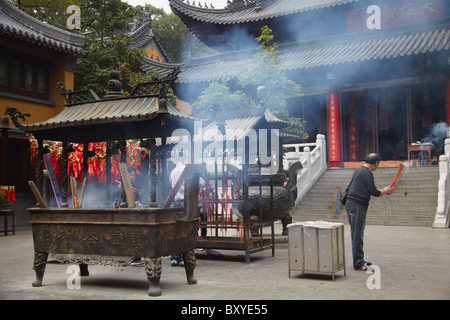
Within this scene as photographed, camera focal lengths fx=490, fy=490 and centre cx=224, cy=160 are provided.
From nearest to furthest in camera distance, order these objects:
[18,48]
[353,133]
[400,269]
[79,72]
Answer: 1. [400,269]
2. [18,48]
3. [79,72]
4. [353,133]

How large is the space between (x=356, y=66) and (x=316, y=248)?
46.5 ft

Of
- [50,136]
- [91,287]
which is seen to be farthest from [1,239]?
[91,287]

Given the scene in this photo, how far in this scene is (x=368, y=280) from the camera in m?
5.92

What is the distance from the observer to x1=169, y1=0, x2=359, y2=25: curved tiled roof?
68.5 feet

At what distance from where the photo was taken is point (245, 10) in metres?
23.8

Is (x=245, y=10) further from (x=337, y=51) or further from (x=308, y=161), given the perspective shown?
(x=308, y=161)

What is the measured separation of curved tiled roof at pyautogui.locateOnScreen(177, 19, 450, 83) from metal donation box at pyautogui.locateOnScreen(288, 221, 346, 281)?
10568 millimetres

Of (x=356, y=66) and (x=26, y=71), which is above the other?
(x=356, y=66)

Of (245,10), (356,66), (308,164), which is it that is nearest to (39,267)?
(308,164)

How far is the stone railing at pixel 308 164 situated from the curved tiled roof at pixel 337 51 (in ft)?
11.2

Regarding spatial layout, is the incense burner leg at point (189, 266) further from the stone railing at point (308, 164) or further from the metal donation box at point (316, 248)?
the stone railing at point (308, 164)

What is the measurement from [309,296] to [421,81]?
607 inches

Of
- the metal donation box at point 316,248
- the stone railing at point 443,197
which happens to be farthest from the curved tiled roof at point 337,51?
the metal donation box at point 316,248

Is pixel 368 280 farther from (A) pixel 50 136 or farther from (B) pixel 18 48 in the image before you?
(B) pixel 18 48
